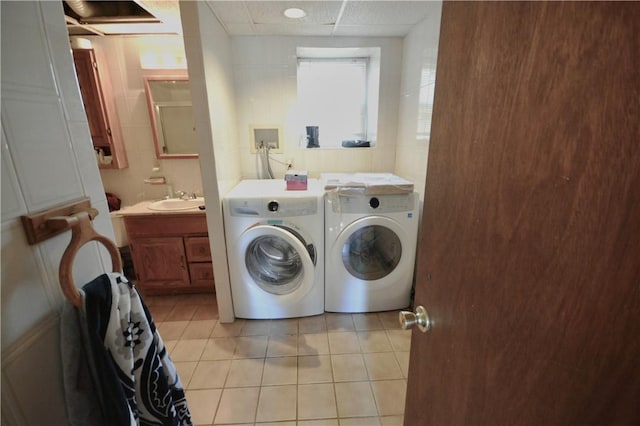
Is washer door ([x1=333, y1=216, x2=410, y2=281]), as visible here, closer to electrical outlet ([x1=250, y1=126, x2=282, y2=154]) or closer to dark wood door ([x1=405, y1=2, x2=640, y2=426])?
electrical outlet ([x1=250, y1=126, x2=282, y2=154])

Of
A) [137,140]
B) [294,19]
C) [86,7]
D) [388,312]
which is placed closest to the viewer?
[86,7]

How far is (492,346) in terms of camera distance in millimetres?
485

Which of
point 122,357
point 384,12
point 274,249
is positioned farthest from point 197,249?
point 384,12

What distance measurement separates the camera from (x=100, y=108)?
213 cm

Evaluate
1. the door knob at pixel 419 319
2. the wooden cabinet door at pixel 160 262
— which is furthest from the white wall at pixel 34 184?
the wooden cabinet door at pixel 160 262

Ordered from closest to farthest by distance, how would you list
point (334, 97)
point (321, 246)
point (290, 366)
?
1. point (290, 366)
2. point (321, 246)
3. point (334, 97)

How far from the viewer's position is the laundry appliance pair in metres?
1.78

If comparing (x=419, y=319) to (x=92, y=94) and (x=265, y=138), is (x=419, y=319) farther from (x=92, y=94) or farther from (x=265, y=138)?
(x=92, y=94)

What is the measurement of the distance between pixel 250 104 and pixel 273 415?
88.9 inches

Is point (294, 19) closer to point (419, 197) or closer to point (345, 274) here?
point (419, 197)

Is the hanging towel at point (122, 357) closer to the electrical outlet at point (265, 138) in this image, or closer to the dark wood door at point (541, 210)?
the dark wood door at point (541, 210)

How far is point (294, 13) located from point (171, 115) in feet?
4.32

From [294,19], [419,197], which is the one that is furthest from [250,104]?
[419,197]

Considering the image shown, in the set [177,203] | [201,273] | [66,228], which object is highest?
[66,228]
